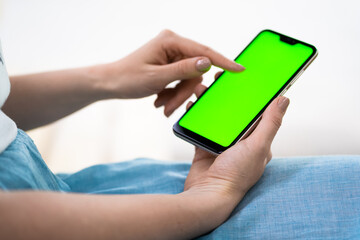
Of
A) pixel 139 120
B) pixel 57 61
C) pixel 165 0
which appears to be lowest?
pixel 139 120

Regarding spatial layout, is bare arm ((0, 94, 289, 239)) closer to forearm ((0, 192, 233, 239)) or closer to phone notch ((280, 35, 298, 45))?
forearm ((0, 192, 233, 239))

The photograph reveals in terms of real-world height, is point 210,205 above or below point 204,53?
below

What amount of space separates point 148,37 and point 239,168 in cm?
73

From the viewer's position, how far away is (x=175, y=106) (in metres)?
0.82

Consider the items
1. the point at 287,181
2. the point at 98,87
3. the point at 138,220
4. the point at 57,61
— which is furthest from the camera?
the point at 57,61

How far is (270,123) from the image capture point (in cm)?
58

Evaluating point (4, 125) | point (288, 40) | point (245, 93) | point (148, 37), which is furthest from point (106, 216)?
point (148, 37)

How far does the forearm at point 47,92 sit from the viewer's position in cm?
79

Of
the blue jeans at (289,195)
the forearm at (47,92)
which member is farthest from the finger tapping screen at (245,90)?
the forearm at (47,92)

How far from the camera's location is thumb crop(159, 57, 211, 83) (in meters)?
0.73

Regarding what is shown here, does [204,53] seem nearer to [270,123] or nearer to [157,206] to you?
[270,123]

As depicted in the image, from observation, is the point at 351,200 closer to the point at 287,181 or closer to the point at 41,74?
the point at 287,181

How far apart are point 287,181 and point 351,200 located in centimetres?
8

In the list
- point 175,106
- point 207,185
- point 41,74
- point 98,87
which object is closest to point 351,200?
point 207,185
